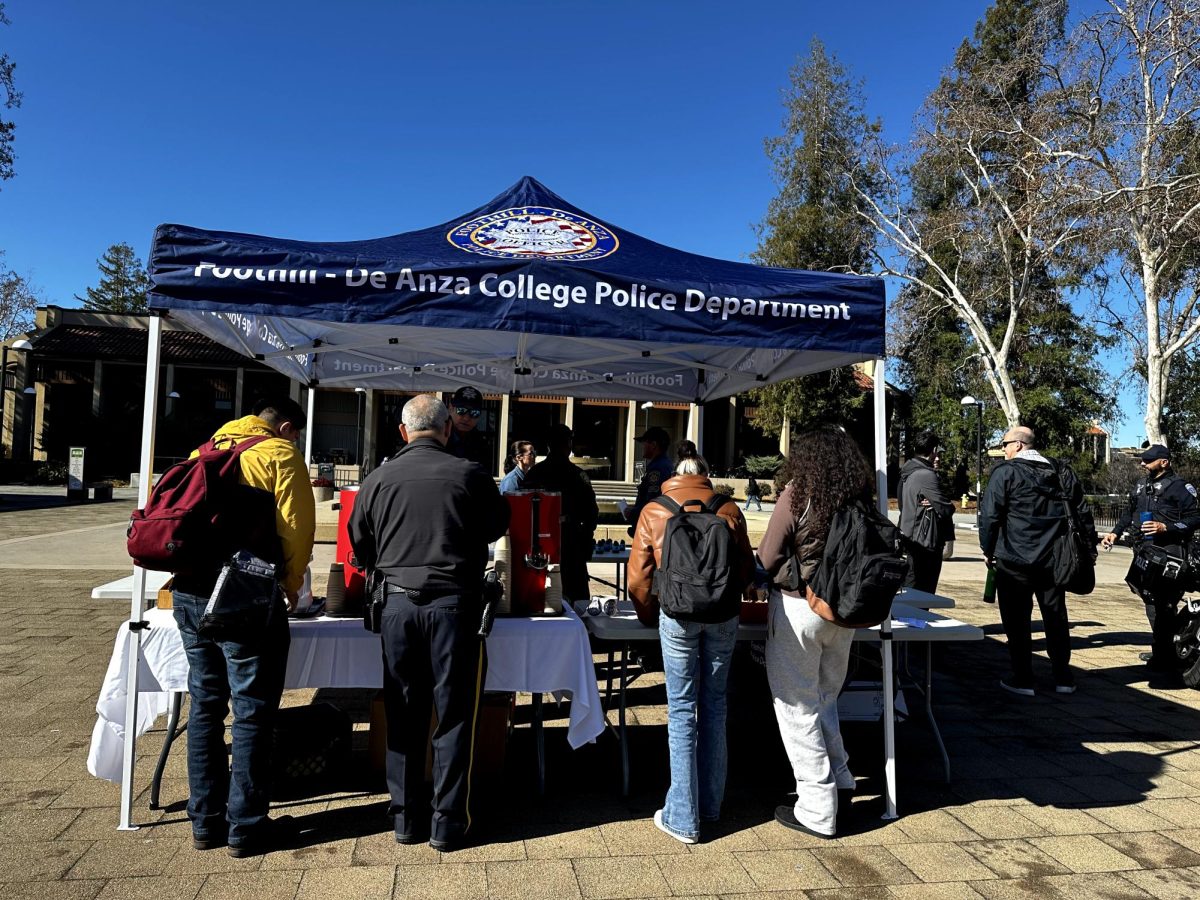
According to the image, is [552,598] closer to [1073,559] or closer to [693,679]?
[693,679]

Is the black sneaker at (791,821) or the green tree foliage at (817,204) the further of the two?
the green tree foliage at (817,204)

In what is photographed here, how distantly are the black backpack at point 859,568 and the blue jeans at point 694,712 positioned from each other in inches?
17.7

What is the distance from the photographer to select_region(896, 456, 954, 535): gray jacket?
6023 millimetres

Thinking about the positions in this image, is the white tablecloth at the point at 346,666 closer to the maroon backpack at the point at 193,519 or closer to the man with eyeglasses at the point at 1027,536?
the maroon backpack at the point at 193,519

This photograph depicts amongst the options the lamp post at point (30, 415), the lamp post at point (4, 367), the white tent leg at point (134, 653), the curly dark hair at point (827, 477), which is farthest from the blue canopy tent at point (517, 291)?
the lamp post at point (30, 415)

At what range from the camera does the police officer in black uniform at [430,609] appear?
9.75 feet

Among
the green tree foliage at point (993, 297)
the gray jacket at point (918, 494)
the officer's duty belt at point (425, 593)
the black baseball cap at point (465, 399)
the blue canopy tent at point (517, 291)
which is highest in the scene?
the green tree foliage at point (993, 297)

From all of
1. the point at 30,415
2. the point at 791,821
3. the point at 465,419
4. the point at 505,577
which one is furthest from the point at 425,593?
the point at 30,415

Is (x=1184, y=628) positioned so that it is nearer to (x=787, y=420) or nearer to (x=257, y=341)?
(x=257, y=341)

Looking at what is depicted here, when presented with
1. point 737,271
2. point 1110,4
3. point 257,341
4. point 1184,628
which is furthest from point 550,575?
point 1110,4

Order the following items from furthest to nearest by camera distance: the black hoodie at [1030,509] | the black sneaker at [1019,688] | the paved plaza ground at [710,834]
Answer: the black sneaker at [1019,688] → the black hoodie at [1030,509] → the paved plaza ground at [710,834]

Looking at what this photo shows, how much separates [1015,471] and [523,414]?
1262 inches

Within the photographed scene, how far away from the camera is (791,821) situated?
11.1 feet

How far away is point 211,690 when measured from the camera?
3018mm
